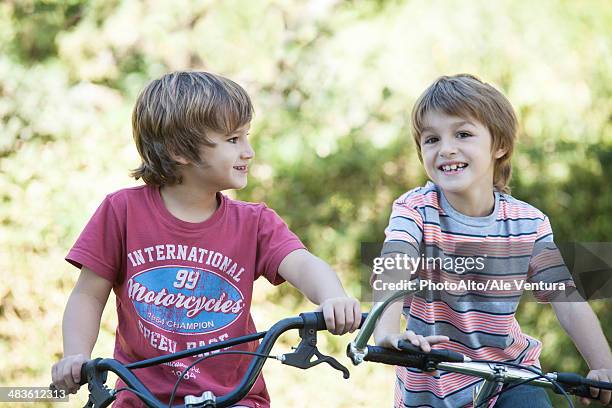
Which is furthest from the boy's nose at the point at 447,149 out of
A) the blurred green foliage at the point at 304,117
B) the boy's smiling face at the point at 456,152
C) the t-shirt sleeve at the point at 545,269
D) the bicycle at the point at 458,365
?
the blurred green foliage at the point at 304,117

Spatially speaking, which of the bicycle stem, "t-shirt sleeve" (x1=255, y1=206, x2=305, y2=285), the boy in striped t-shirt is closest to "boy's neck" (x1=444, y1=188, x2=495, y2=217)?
the boy in striped t-shirt

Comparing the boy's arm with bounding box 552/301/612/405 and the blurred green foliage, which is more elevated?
the blurred green foliage

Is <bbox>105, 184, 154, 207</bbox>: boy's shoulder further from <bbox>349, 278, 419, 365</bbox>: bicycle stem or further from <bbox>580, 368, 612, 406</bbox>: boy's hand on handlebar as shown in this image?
<bbox>580, 368, 612, 406</bbox>: boy's hand on handlebar

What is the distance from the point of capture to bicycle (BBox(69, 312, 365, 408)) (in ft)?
8.46

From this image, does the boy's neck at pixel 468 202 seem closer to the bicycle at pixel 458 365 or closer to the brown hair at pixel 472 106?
the brown hair at pixel 472 106

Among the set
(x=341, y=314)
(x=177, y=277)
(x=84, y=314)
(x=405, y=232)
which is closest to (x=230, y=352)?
(x=341, y=314)

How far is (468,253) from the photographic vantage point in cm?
326

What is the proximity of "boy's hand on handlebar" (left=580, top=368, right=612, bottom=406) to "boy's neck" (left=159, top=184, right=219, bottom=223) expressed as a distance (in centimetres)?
123

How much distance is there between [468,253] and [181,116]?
975mm

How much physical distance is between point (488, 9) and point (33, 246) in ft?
10.1

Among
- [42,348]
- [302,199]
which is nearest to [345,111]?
[302,199]

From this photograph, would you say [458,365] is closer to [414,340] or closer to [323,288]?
[414,340]

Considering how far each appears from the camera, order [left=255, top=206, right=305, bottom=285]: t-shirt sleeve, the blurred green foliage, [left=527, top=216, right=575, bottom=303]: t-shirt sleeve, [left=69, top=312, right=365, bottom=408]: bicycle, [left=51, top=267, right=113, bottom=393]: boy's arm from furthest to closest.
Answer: the blurred green foliage < [left=527, top=216, right=575, bottom=303]: t-shirt sleeve < [left=255, top=206, right=305, bottom=285]: t-shirt sleeve < [left=51, top=267, right=113, bottom=393]: boy's arm < [left=69, top=312, right=365, bottom=408]: bicycle

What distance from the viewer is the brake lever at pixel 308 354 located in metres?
2.65
